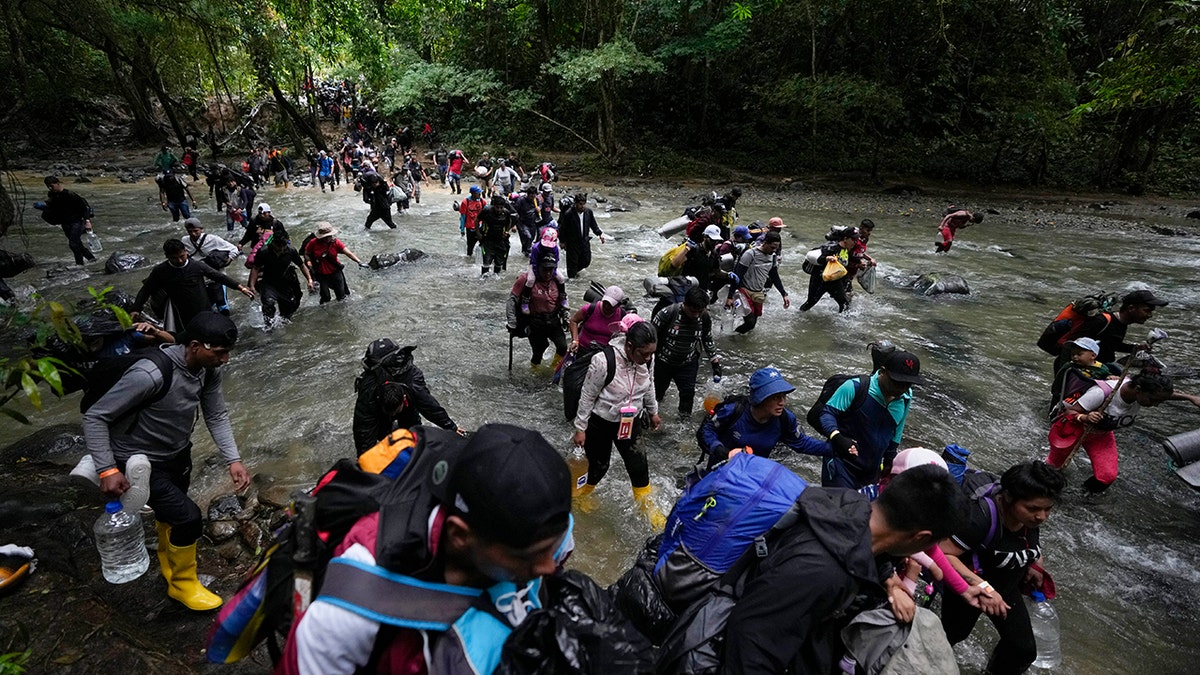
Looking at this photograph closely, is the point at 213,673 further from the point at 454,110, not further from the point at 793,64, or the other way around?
the point at 454,110

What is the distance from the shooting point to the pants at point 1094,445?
4672 millimetres

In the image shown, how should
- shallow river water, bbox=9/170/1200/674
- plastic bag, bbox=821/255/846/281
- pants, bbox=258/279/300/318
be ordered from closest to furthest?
1. shallow river water, bbox=9/170/1200/674
2. pants, bbox=258/279/300/318
3. plastic bag, bbox=821/255/846/281

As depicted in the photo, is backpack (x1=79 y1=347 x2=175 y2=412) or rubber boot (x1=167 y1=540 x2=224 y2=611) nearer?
backpack (x1=79 y1=347 x2=175 y2=412)

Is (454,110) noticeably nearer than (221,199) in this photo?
No

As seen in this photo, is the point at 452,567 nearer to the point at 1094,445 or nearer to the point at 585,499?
the point at 585,499

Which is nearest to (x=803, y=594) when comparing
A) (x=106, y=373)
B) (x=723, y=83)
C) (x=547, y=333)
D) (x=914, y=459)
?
(x=914, y=459)

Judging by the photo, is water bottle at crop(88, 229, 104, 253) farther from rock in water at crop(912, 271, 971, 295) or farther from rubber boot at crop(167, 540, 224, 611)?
rock in water at crop(912, 271, 971, 295)

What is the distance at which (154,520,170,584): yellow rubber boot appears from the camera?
343 centimetres

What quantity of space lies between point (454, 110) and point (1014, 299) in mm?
28605

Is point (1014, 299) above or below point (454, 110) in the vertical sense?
below

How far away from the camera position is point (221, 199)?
52.0 ft

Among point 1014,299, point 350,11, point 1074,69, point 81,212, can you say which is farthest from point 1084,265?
point 81,212

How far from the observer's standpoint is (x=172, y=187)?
14.1 meters

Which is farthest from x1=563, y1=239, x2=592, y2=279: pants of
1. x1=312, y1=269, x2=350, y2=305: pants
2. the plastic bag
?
the plastic bag
